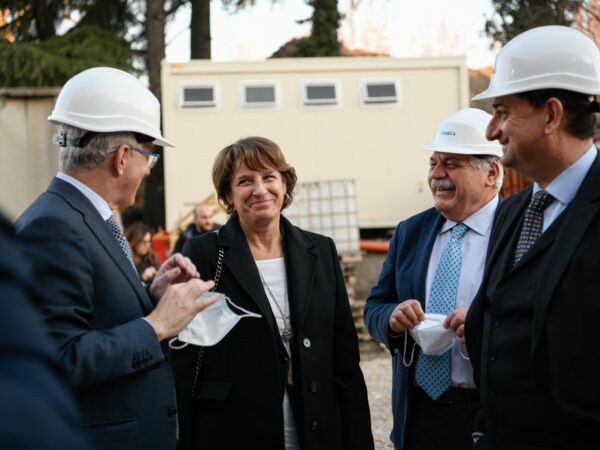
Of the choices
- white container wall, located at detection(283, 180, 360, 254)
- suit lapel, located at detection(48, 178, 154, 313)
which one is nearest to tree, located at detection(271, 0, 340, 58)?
white container wall, located at detection(283, 180, 360, 254)

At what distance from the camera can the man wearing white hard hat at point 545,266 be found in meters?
2.35

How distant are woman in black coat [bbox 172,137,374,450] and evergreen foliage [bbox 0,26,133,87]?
46.9 ft

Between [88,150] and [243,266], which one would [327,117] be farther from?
[88,150]

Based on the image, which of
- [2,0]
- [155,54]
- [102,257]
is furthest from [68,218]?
[2,0]

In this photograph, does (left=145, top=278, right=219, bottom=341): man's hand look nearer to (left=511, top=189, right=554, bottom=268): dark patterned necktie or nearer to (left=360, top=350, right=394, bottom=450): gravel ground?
(left=511, top=189, right=554, bottom=268): dark patterned necktie

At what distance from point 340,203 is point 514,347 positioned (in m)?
10.6

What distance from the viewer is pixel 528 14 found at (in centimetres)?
1247

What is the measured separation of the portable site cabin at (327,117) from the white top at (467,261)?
1048cm

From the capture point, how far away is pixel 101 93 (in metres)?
Answer: 2.89

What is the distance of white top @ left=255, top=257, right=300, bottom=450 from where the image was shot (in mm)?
3588

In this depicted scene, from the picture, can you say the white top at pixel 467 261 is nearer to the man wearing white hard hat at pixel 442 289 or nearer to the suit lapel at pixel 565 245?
the man wearing white hard hat at pixel 442 289

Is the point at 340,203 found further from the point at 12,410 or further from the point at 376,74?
the point at 12,410

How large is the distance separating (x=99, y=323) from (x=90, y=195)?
0.46m

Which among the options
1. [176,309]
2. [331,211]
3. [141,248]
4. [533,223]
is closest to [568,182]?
[533,223]
